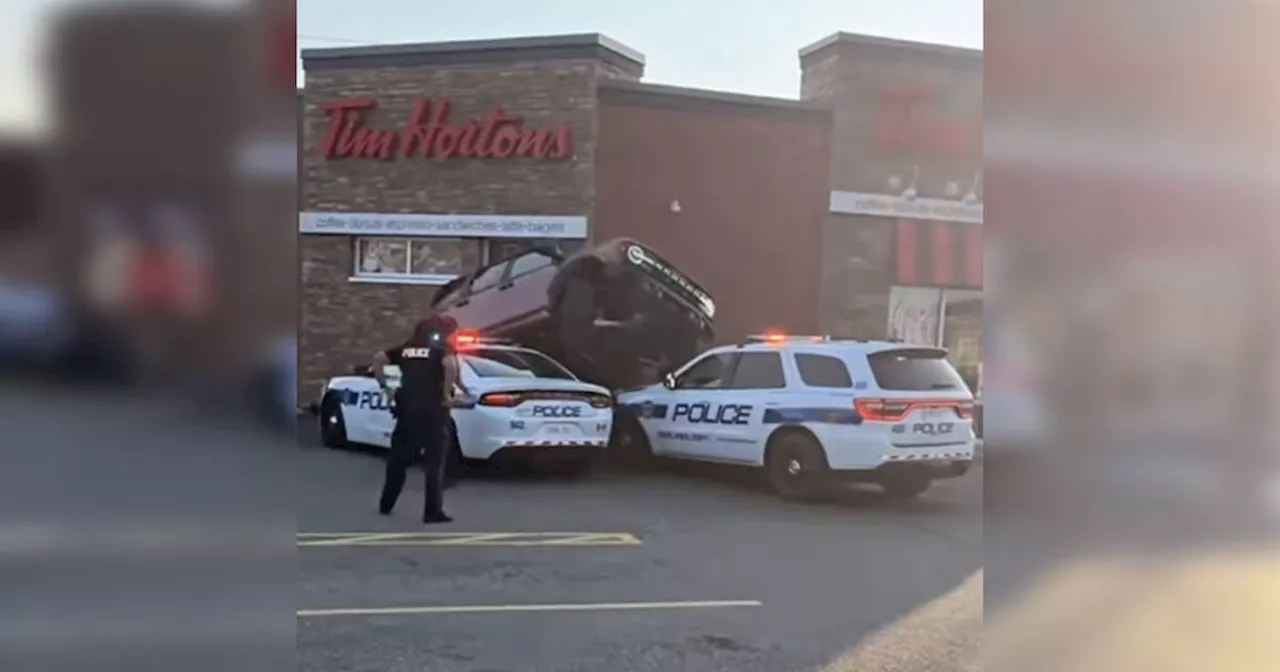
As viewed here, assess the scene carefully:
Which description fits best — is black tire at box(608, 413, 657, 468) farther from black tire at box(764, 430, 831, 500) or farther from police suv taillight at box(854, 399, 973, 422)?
police suv taillight at box(854, 399, 973, 422)

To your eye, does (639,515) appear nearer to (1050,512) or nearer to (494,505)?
(494,505)

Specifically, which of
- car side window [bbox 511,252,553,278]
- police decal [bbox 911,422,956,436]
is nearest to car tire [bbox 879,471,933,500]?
police decal [bbox 911,422,956,436]

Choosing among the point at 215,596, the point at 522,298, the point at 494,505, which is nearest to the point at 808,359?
the point at 522,298

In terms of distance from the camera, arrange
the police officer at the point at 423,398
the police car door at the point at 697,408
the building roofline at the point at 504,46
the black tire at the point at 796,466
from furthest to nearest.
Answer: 1. the police car door at the point at 697,408
2. the black tire at the point at 796,466
3. the police officer at the point at 423,398
4. the building roofline at the point at 504,46

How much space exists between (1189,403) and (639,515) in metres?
1.49

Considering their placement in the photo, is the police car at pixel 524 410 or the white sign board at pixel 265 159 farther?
the police car at pixel 524 410

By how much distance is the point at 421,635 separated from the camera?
2.08m

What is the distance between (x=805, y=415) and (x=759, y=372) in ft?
0.74

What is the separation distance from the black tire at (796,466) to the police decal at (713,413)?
6.0 inches

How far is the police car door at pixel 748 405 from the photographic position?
3.40m

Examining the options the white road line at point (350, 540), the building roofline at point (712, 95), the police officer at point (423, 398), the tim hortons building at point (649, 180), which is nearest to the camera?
the white road line at point (350, 540)

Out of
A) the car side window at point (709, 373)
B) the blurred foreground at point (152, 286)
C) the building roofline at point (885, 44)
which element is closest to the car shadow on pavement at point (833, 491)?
the car side window at point (709, 373)

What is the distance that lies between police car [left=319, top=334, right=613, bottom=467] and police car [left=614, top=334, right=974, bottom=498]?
4.1 inches

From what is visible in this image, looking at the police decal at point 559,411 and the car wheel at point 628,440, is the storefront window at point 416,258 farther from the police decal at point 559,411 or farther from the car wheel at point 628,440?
the car wheel at point 628,440
